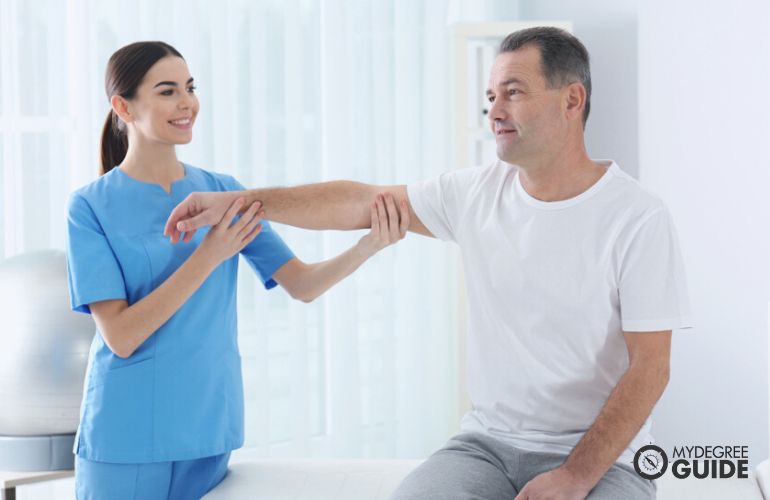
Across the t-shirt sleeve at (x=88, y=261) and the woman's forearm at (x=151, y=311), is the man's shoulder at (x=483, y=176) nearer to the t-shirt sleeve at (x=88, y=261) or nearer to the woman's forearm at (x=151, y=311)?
the woman's forearm at (x=151, y=311)

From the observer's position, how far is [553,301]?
1.70 meters

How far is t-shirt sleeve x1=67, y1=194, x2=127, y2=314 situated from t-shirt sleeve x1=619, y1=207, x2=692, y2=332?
94 centimetres

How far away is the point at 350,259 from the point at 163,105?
0.51 metres

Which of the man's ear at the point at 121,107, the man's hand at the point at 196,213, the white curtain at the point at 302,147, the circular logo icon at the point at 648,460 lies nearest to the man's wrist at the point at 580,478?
the circular logo icon at the point at 648,460

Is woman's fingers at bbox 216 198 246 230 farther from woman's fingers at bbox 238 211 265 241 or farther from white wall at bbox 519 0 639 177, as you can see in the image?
white wall at bbox 519 0 639 177

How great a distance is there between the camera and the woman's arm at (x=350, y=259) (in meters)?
1.95

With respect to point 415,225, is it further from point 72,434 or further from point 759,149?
point 759,149

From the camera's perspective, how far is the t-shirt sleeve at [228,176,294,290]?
202 centimetres

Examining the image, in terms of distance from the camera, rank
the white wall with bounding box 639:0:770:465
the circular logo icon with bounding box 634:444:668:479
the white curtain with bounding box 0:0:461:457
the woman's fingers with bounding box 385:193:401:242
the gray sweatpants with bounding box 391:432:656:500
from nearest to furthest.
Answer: the gray sweatpants with bounding box 391:432:656:500
the circular logo icon with bounding box 634:444:668:479
the woman's fingers with bounding box 385:193:401:242
the white curtain with bounding box 0:0:461:457
the white wall with bounding box 639:0:770:465

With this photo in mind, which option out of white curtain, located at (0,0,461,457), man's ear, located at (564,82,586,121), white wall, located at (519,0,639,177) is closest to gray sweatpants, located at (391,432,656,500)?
man's ear, located at (564,82,586,121)

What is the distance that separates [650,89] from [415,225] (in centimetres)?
159

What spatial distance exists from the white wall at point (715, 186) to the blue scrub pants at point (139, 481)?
6.09 ft

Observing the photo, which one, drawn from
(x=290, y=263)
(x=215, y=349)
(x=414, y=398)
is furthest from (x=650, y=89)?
(x=215, y=349)

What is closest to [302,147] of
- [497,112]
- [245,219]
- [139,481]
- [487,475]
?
[245,219]
